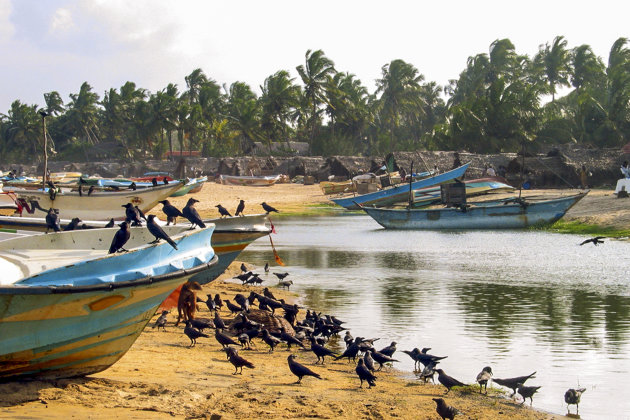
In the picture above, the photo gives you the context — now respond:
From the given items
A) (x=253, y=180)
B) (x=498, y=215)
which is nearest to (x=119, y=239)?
(x=498, y=215)

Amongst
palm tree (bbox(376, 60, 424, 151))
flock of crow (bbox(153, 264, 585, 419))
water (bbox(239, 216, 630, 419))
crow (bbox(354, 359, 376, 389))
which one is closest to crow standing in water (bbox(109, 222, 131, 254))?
flock of crow (bbox(153, 264, 585, 419))

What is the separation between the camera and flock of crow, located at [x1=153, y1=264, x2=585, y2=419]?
8898mm

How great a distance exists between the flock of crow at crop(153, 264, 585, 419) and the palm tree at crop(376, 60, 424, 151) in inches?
2750

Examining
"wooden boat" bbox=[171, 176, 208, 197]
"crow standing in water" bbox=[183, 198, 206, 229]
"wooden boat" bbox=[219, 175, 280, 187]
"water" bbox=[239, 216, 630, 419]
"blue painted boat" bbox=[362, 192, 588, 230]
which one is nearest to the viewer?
"crow standing in water" bbox=[183, 198, 206, 229]

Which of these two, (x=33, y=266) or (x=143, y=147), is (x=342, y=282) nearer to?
(x=33, y=266)

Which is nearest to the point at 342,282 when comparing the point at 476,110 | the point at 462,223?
the point at 462,223

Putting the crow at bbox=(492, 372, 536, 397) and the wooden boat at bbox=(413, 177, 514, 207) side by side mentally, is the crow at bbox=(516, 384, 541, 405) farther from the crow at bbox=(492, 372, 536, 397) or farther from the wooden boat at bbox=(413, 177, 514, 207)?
the wooden boat at bbox=(413, 177, 514, 207)

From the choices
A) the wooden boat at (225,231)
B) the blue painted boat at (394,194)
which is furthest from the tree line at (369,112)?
the wooden boat at (225,231)

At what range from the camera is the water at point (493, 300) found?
10695 millimetres

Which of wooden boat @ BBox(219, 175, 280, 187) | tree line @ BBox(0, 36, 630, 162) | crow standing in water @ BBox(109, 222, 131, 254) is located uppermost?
tree line @ BBox(0, 36, 630, 162)

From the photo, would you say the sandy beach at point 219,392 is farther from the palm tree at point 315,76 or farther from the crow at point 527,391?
the palm tree at point 315,76

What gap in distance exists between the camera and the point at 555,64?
82.1 m

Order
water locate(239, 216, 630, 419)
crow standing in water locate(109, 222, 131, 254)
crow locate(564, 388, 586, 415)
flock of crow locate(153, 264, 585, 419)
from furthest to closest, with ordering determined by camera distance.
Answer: water locate(239, 216, 630, 419) → flock of crow locate(153, 264, 585, 419) → crow locate(564, 388, 586, 415) → crow standing in water locate(109, 222, 131, 254)

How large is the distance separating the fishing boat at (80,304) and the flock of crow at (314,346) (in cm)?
148
